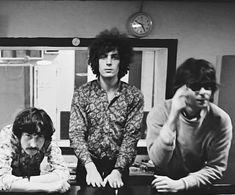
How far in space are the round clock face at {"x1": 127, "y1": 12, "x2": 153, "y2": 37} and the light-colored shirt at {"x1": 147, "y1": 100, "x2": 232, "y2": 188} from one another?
432 mm

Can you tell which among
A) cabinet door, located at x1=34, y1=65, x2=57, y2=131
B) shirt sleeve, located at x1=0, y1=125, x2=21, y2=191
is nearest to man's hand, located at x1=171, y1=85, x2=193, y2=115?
cabinet door, located at x1=34, y1=65, x2=57, y2=131

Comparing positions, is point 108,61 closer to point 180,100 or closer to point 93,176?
point 180,100

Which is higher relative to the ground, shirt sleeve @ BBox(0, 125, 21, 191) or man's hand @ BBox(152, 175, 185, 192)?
shirt sleeve @ BBox(0, 125, 21, 191)

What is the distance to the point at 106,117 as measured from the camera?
1.77 meters

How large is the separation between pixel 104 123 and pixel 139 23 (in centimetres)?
59

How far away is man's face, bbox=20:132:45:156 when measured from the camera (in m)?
1.75

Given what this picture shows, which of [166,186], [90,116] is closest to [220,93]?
[166,186]

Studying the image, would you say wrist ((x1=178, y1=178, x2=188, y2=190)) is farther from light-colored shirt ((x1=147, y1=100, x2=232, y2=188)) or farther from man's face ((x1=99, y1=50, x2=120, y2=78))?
man's face ((x1=99, y1=50, x2=120, y2=78))

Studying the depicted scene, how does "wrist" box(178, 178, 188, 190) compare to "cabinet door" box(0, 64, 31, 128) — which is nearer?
"cabinet door" box(0, 64, 31, 128)

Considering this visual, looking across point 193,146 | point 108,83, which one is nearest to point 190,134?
point 193,146

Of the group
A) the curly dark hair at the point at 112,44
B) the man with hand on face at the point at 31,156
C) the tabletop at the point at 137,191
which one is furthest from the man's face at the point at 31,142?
the curly dark hair at the point at 112,44

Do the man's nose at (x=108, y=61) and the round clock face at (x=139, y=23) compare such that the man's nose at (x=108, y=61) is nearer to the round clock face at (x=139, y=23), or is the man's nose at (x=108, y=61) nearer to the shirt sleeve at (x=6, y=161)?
the round clock face at (x=139, y=23)

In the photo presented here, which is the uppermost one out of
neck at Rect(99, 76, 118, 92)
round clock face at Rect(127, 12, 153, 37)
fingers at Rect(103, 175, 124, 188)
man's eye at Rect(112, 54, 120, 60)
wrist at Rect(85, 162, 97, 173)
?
round clock face at Rect(127, 12, 153, 37)

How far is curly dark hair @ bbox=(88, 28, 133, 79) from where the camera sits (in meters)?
1.77
